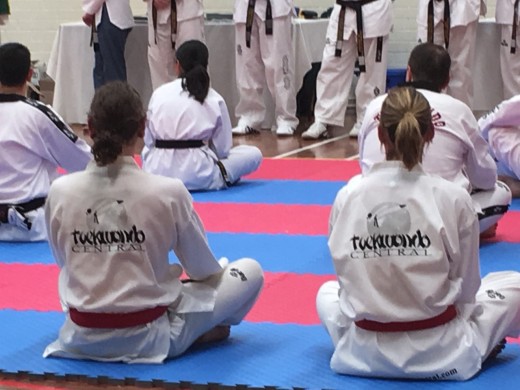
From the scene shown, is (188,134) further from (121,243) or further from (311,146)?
(121,243)

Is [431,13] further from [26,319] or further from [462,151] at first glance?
[26,319]

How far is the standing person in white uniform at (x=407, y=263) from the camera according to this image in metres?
3.52

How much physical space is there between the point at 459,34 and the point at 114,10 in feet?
11.2

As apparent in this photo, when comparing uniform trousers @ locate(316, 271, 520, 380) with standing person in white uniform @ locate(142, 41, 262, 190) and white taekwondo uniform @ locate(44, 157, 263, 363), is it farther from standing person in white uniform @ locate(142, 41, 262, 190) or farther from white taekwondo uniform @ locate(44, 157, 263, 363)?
standing person in white uniform @ locate(142, 41, 262, 190)

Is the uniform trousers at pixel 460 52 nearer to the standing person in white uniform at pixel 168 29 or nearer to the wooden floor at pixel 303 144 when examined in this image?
the wooden floor at pixel 303 144

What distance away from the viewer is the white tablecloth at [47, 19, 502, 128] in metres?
10.2

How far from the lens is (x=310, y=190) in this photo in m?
7.20

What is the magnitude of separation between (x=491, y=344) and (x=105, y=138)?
1615 millimetres

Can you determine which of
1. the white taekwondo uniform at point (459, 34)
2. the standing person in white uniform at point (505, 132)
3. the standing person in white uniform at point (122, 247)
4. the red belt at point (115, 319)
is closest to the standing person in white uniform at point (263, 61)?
the white taekwondo uniform at point (459, 34)

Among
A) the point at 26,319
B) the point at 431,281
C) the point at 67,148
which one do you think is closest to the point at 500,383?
the point at 431,281

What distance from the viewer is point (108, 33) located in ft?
33.6

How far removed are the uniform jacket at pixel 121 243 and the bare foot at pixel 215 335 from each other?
245mm

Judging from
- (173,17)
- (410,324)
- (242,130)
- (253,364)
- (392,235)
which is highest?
(392,235)

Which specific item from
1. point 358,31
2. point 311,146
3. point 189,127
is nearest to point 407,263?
point 189,127
